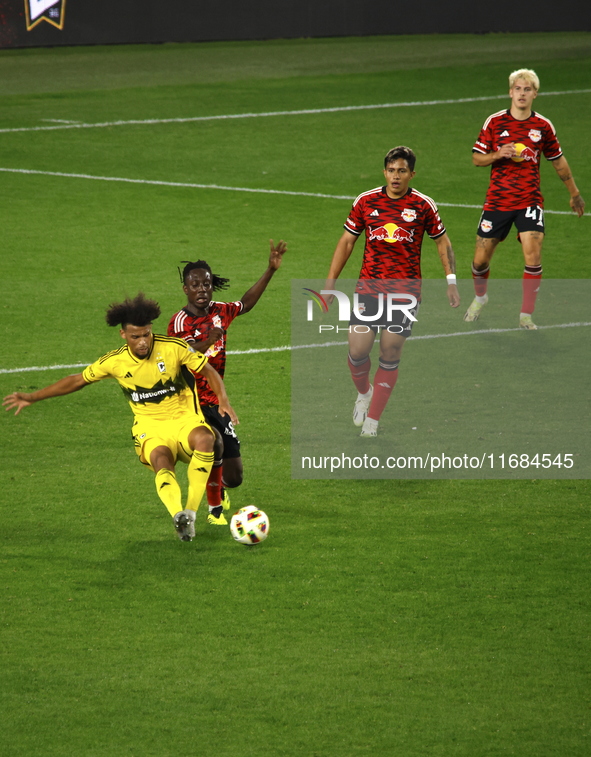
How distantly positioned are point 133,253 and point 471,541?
29.6 feet

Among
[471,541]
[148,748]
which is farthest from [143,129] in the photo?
[148,748]

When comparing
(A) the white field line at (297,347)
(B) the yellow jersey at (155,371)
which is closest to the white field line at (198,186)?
(A) the white field line at (297,347)

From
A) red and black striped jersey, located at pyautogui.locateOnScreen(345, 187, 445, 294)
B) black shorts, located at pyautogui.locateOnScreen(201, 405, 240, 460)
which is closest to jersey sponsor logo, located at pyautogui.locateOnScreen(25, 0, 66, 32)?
red and black striped jersey, located at pyautogui.locateOnScreen(345, 187, 445, 294)

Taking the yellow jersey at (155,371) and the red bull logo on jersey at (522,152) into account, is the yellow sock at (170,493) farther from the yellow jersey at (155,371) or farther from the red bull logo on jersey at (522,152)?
the red bull logo on jersey at (522,152)

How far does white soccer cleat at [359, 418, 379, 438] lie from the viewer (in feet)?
30.5

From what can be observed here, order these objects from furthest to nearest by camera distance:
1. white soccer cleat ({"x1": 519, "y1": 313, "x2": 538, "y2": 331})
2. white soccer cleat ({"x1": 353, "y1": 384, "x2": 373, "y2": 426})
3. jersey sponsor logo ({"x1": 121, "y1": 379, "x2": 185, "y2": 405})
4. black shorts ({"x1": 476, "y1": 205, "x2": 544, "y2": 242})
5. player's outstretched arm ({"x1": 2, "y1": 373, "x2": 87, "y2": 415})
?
white soccer cleat ({"x1": 519, "y1": 313, "x2": 538, "y2": 331}), black shorts ({"x1": 476, "y1": 205, "x2": 544, "y2": 242}), white soccer cleat ({"x1": 353, "y1": 384, "x2": 373, "y2": 426}), jersey sponsor logo ({"x1": 121, "y1": 379, "x2": 185, "y2": 405}), player's outstretched arm ({"x1": 2, "y1": 373, "x2": 87, "y2": 415})

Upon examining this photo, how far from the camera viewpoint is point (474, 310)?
12.6 meters

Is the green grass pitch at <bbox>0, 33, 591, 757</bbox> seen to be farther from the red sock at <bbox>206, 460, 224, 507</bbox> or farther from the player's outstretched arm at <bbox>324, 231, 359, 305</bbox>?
the player's outstretched arm at <bbox>324, 231, 359, 305</bbox>

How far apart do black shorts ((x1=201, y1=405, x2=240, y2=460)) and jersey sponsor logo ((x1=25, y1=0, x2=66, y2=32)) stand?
26.1 m

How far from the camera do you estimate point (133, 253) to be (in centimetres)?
1530

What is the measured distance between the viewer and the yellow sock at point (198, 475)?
7207 mm

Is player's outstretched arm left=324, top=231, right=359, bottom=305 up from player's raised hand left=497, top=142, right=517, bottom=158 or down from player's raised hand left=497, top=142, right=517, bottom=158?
down

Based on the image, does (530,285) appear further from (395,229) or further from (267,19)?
(267,19)

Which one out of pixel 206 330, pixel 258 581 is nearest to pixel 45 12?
pixel 206 330
